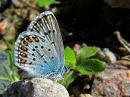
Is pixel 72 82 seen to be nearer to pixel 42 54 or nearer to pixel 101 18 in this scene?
pixel 42 54

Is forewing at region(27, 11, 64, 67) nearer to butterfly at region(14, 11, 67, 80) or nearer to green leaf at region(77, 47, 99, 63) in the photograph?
butterfly at region(14, 11, 67, 80)

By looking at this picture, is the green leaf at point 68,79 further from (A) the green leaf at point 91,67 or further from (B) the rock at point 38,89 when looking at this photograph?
(B) the rock at point 38,89

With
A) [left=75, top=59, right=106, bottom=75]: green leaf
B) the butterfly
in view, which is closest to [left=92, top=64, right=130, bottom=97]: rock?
[left=75, top=59, right=106, bottom=75]: green leaf

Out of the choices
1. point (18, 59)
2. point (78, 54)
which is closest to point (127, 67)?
point (78, 54)

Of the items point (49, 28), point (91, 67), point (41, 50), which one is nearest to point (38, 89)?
point (41, 50)

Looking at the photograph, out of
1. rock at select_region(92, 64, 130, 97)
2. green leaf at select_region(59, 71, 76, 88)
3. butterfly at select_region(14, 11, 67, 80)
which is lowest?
rock at select_region(92, 64, 130, 97)

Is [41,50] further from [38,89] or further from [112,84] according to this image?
[112,84]

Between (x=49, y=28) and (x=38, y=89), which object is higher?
(x=49, y=28)
